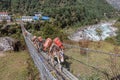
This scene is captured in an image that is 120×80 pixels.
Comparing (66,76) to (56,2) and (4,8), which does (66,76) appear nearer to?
(4,8)

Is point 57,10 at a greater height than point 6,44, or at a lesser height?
lesser

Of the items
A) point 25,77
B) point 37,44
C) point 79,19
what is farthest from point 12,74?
point 79,19

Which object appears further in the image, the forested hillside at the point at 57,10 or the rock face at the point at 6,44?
the forested hillside at the point at 57,10

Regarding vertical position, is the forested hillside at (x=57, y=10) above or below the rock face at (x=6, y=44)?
below

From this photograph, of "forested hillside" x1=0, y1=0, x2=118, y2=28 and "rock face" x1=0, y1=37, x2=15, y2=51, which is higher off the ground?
"rock face" x1=0, y1=37, x2=15, y2=51

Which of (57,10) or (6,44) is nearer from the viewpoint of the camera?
(6,44)

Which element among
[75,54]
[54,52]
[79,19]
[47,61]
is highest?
[54,52]

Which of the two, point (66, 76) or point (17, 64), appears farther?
point (17, 64)

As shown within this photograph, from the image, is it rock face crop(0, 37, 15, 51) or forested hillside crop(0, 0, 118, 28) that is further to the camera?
forested hillside crop(0, 0, 118, 28)

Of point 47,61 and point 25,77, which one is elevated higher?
point 47,61

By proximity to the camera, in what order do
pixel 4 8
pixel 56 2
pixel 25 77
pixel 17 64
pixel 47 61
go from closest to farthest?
pixel 47 61
pixel 25 77
pixel 17 64
pixel 4 8
pixel 56 2

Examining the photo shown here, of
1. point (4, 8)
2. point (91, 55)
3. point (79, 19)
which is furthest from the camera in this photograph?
point (4, 8)

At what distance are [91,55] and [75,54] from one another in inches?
43.6

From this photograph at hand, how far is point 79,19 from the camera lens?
67562 millimetres
